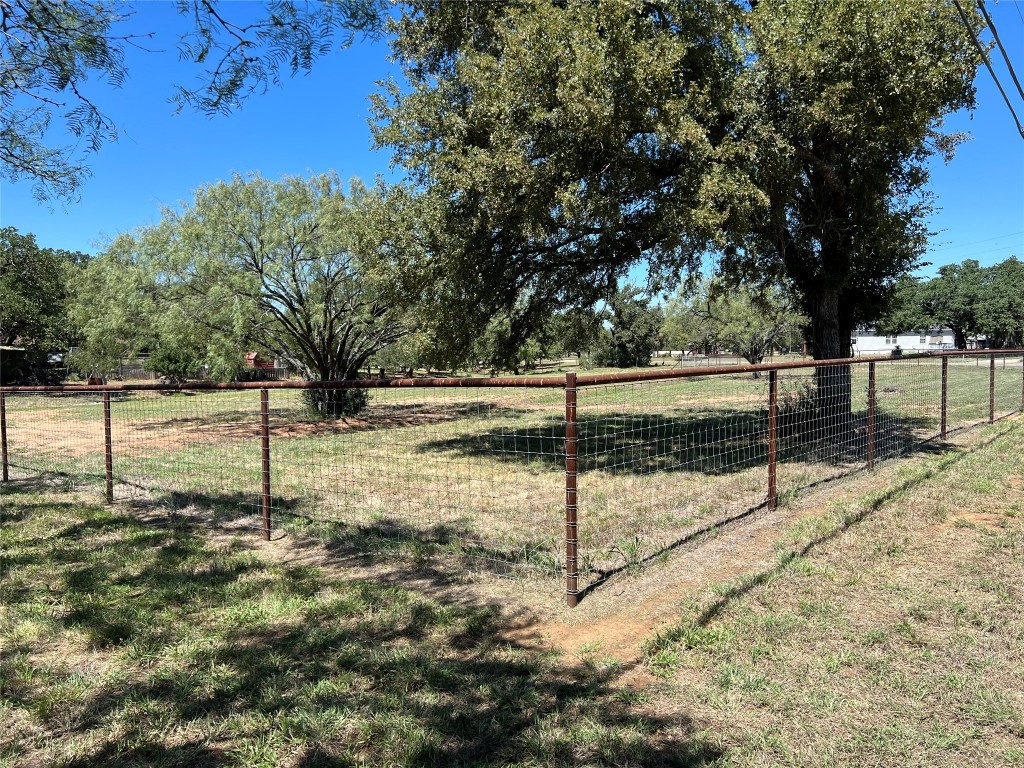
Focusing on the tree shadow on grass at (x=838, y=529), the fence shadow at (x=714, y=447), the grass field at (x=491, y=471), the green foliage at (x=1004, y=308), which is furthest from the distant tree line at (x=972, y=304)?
the tree shadow on grass at (x=838, y=529)

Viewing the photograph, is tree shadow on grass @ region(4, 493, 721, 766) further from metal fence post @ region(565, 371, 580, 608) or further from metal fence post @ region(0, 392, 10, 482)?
metal fence post @ region(0, 392, 10, 482)

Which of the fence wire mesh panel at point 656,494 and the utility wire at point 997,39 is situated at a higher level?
the utility wire at point 997,39

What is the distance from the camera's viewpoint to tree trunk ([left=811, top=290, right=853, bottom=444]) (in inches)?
338

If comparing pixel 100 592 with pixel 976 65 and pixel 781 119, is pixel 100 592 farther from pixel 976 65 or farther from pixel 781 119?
pixel 976 65

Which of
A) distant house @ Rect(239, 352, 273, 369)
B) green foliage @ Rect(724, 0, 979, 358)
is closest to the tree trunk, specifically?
green foliage @ Rect(724, 0, 979, 358)

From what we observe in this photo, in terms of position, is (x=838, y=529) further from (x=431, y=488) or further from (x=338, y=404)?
(x=338, y=404)

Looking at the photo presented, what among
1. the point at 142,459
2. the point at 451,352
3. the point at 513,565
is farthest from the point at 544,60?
the point at 142,459

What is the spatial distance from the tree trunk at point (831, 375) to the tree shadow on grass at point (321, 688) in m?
6.67

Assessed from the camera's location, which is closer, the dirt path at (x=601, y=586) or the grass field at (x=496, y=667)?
the grass field at (x=496, y=667)

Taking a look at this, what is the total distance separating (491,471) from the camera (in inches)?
343

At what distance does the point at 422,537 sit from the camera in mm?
5406

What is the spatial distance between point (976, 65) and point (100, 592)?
1071cm

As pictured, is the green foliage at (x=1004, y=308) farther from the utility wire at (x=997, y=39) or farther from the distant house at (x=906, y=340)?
the utility wire at (x=997, y=39)

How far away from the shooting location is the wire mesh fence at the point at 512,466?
5.05 metres
